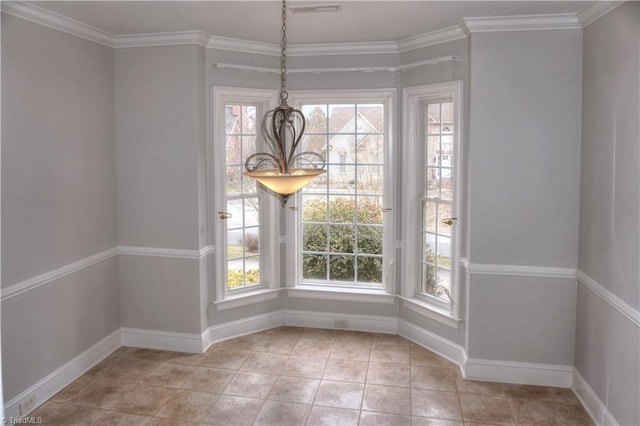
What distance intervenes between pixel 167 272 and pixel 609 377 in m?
3.43

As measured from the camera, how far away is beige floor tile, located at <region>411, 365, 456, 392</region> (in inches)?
150

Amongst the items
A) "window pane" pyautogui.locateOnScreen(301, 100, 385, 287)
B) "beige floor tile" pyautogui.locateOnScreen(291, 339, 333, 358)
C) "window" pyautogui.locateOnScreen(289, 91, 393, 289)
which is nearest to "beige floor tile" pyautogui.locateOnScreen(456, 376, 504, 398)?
"beige floor tile" pyautogui.locateOnScreen(291, 339, 333, 358)

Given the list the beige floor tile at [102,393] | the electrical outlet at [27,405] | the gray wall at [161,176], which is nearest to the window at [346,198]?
the gray wall at [161,176]

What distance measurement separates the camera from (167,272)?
4457 millimetres

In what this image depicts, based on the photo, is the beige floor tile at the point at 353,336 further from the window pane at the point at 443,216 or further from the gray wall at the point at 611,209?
the gray wall at the point at 611,209

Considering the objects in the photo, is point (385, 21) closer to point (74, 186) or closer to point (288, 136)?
point (288, 136)

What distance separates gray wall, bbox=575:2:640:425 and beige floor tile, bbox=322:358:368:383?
1599 mm

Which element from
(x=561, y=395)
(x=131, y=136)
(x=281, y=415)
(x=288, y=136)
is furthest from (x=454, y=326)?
(x=131, y=136)

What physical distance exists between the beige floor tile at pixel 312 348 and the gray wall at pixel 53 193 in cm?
165

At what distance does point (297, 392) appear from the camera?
A: 3.72 m

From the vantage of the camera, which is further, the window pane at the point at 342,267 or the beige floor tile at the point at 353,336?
the window pane at the point at 342,267

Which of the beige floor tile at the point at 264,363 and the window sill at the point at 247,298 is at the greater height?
the window sill at the point at 247,298

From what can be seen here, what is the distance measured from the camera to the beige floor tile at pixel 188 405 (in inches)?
134

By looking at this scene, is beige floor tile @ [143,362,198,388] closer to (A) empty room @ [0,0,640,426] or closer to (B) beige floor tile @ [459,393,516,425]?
(A) empty room @ [0,0,640,426]
